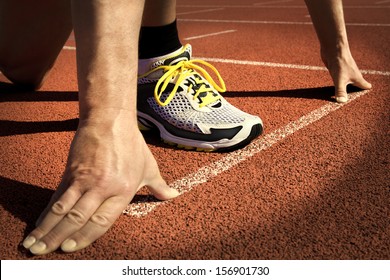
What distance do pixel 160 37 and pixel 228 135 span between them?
0.57 metres

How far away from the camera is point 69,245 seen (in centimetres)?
130

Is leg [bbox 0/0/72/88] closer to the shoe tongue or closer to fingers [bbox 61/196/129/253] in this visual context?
the shoe tongue

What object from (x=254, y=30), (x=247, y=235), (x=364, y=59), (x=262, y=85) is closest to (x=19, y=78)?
(x=262, y=85)

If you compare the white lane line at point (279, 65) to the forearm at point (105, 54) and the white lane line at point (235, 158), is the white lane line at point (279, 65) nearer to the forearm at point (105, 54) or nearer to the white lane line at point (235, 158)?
the white lane line at point (235, 158)

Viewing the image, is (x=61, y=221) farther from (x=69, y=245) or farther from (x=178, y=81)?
(x=178, y=81)

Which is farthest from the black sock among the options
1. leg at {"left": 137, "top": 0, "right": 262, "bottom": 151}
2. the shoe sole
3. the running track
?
the running track

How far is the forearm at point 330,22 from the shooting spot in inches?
96.1

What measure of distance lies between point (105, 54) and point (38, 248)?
577 millimetres

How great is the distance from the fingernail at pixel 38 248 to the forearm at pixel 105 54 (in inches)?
15.2

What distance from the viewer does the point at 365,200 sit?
153 cm

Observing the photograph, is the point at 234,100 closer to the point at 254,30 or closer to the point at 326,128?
the point at 326,128

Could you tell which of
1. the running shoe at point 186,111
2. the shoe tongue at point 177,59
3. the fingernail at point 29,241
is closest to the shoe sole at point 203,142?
the running shoe at point 186,111

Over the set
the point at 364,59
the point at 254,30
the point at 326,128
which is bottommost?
the point at 254,30
